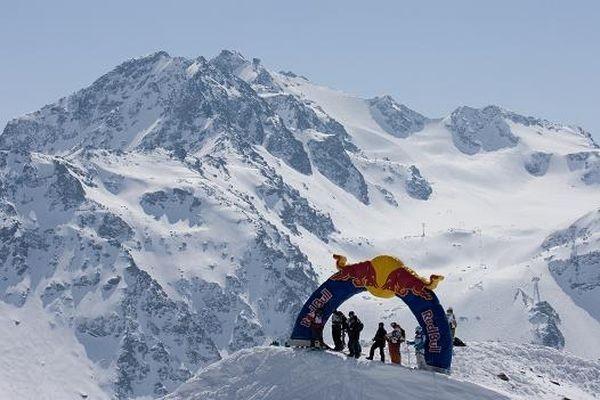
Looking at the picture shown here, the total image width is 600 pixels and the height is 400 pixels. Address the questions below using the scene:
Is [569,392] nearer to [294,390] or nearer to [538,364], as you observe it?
[538,364]

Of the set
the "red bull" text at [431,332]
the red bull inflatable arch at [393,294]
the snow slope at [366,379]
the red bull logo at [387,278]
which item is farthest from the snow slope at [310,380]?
the red bull logo at [387,278]

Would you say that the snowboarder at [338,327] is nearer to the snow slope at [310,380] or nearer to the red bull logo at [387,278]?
the snow slope at [310,380]

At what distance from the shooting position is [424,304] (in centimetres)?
5384

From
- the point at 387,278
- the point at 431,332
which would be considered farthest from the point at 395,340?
the point at 387,278

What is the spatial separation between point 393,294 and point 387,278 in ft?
2.64

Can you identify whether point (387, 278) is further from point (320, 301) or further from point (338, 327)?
point (320, 301)

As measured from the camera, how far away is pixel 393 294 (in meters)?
54.7

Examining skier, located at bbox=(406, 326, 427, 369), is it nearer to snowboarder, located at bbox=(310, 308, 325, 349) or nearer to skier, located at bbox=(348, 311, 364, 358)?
skier, located at bbox=(348, 311, 364, 358)

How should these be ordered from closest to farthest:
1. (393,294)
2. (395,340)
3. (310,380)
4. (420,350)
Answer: (310,380) → (420,350) → (395,340) → (393,294)

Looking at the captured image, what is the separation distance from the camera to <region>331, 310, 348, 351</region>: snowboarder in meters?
54.2

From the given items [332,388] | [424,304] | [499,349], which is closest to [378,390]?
[332,388]

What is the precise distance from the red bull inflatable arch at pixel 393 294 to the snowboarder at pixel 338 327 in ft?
4.36

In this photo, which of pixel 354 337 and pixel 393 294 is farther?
pixel 393 294

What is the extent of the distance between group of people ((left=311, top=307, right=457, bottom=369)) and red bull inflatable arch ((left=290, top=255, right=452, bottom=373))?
361 mm
